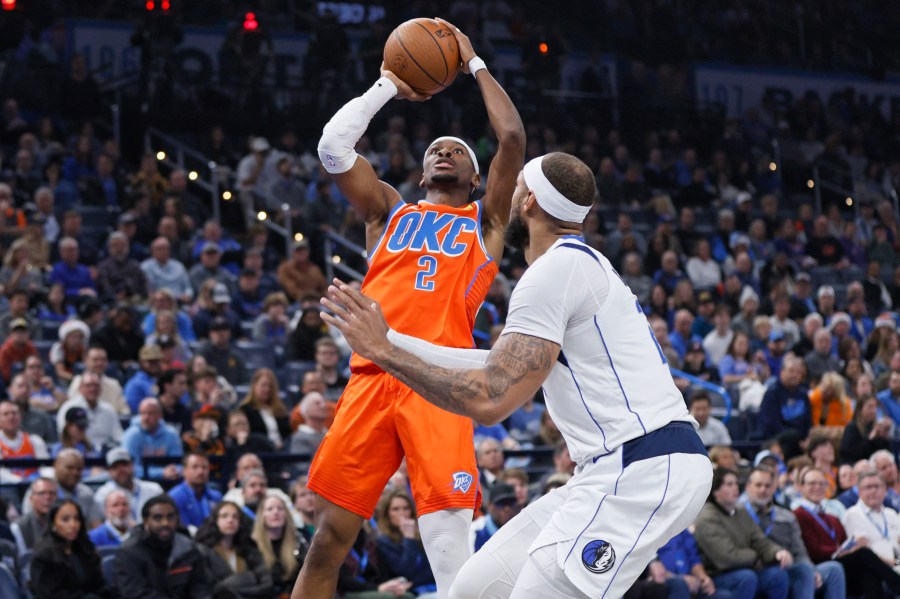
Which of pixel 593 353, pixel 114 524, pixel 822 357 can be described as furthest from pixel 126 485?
pixel 822 357

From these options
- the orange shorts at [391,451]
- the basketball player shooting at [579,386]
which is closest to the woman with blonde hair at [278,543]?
the orange shorts at [391,451]

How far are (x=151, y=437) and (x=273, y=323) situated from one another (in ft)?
10.9

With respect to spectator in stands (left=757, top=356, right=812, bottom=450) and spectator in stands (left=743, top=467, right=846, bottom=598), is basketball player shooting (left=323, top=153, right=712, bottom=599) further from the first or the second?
spectator in stands (left=757, top=356, right=812, bottom=450)

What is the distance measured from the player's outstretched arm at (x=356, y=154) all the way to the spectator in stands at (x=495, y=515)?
440cm

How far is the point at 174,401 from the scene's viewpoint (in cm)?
1224

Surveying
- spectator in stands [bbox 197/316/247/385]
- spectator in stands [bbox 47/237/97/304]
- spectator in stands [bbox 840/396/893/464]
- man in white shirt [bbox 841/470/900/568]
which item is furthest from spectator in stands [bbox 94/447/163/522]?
spectator in stands [bbox 840/396/893/464]

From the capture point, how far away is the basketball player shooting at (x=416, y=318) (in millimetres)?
6070

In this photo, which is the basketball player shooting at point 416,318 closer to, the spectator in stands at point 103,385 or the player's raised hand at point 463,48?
the player's raised hand at point 463,48

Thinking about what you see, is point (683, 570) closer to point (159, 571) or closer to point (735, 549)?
point (735, 549)

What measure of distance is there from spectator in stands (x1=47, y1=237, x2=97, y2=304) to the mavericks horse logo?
1062cm

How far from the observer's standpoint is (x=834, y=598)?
37.6 ft

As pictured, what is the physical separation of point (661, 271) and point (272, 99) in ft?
20.2

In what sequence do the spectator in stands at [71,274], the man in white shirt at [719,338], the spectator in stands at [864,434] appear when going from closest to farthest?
the spectator in stands at [864,434] < the spectator in stands at [71,274] < the man in white shirt at [719,338]

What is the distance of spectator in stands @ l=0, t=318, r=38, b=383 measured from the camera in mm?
12766
